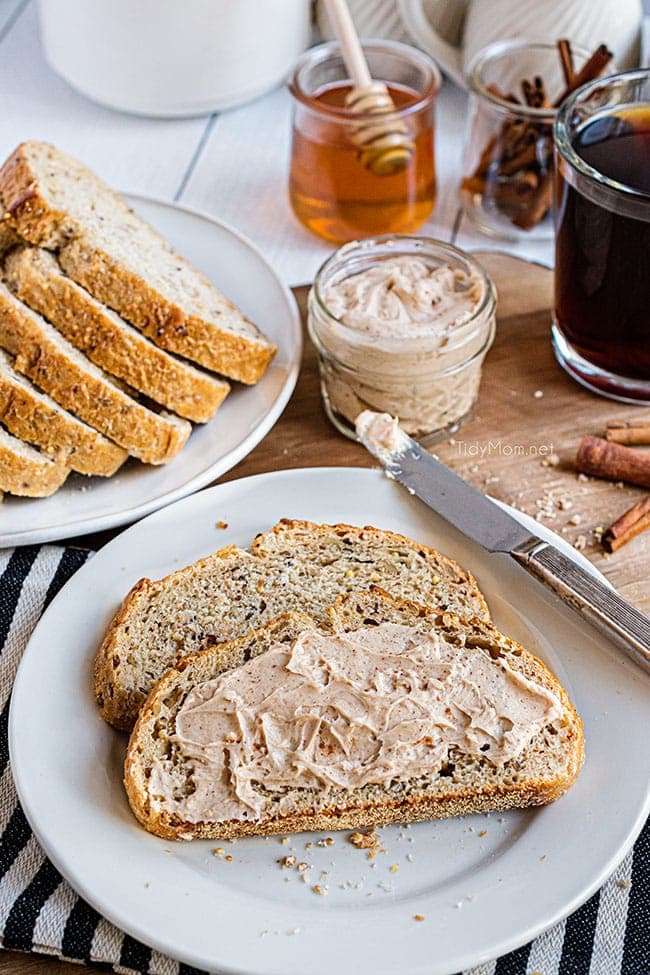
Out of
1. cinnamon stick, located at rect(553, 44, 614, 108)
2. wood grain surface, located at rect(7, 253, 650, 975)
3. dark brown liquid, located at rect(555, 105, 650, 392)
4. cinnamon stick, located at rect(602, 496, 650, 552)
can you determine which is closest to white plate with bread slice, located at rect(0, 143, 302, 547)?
wood grain surface, located at rect(7, 253, 650, 975)

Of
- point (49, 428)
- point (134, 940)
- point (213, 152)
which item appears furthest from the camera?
point (213, 152)

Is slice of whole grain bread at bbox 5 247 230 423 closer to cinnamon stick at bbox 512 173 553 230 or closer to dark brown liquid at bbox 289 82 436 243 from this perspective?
dark brown liquid at bbox 289 82 436 243

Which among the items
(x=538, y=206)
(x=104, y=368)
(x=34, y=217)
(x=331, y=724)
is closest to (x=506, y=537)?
(x=331, y=724)

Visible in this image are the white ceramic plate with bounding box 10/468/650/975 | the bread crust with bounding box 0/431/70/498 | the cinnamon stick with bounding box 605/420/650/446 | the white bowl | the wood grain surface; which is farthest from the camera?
the white bowl

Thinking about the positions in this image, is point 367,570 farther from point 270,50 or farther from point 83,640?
point 270,50

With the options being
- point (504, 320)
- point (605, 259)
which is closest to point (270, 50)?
point (504, 320)

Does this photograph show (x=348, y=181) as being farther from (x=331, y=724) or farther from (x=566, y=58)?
(x=331, y=724)

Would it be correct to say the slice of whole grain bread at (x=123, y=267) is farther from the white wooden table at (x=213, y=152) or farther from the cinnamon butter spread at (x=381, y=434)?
the white wooden table at (x=213, y=152)
